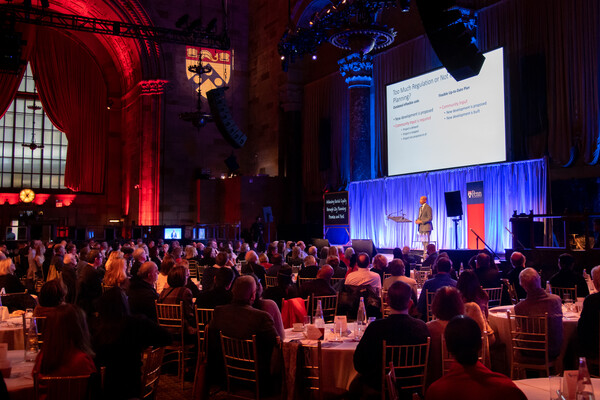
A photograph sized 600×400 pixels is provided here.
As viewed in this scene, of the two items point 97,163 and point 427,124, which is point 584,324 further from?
point 97,163

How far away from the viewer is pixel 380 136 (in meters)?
16.1

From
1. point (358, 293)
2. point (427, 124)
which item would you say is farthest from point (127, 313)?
point (427, 124)

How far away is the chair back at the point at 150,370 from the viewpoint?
10.7 ft

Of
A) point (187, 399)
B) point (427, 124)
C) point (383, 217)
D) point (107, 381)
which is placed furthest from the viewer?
point (383, 217)

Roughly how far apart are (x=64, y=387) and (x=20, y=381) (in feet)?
1.68

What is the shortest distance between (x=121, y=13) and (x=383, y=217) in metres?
12.7

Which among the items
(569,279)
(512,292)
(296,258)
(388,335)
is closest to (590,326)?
(388,335)

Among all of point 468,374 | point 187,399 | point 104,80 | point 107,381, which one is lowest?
point 187,399

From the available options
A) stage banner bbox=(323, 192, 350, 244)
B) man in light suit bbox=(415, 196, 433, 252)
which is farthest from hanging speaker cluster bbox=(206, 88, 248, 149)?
man in light suit bbox=(415, 196, 433, 252)

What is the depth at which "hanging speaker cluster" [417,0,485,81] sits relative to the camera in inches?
225

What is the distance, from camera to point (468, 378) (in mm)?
2285

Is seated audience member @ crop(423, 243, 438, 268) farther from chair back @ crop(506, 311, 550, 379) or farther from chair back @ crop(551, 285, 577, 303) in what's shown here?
chair back @ crop(506, 311, 550, 379)

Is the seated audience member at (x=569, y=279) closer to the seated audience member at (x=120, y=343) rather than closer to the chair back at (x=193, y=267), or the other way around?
the seated audience member at (x=120, y=343)

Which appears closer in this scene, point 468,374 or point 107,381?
point 468,374
